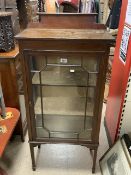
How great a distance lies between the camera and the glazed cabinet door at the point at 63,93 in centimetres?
111

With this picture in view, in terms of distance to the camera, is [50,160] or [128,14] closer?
[128,14]

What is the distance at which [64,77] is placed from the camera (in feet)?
4.04

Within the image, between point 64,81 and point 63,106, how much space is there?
0.70 feet

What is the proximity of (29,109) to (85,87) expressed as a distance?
16.3 inches

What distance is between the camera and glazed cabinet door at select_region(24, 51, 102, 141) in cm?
111

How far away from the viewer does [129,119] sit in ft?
4.82

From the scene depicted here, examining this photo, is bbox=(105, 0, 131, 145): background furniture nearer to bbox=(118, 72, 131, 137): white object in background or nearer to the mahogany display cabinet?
bbox=(118, 72, 131, 137): white object in background

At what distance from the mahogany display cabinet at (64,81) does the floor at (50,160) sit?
0.34 feet

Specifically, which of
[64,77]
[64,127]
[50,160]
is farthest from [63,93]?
[50,160]

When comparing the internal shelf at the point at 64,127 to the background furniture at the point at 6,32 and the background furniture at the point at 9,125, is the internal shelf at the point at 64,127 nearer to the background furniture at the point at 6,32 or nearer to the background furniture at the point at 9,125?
the background furniture at the point at 9,125

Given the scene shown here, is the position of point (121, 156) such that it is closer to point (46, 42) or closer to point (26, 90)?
point (26, 90)

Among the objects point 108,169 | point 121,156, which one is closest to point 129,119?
point 121,156

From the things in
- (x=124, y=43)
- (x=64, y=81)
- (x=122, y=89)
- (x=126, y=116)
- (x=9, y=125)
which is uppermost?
(x=124, y=43)

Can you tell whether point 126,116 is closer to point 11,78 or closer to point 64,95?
point 64,95
